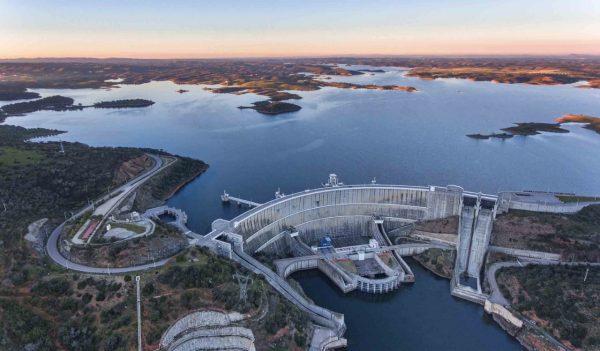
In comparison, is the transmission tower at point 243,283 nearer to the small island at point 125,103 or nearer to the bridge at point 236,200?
the bridge at point 236,200

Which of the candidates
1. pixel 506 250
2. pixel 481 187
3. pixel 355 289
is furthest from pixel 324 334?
pixel 481 187

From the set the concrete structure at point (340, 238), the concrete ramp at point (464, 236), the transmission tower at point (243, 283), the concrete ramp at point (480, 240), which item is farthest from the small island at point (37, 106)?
the concrete ramp at point (480, 240)

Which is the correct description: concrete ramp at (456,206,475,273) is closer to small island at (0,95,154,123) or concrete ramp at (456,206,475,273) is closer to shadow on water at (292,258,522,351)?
shadow on water at (292,258,522,351)

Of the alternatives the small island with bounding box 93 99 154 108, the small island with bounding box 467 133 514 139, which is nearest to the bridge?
the small island with bounding box 467 133 514 139

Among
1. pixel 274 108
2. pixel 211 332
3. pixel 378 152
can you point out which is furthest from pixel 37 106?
pixel 211 332

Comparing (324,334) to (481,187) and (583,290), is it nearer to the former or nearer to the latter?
(583,290)

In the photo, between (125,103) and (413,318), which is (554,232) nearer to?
(413,318)
